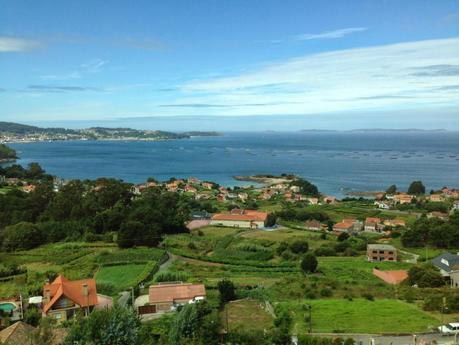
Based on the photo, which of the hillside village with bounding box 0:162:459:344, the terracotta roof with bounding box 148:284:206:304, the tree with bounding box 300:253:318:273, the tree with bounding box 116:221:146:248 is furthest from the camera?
the tree with bounding box 116:221:146:248

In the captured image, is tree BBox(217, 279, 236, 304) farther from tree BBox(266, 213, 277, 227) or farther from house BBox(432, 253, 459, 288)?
tree BBox(266, 213, 277, 227)

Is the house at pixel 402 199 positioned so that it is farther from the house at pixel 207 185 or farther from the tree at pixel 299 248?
the tree at pixel 299 248

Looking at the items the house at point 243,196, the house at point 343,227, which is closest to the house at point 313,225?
the house at point 343,227

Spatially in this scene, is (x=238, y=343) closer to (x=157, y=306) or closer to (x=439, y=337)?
(x=157, y=306)

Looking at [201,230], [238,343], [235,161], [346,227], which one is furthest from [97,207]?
[235,161]

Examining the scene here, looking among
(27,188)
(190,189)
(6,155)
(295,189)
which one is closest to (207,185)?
(190,189)

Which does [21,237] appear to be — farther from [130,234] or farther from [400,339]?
[400,339]

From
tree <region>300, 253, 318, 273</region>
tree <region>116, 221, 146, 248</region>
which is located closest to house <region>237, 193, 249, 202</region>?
tree <region>116, 221, 146, 248</region>
